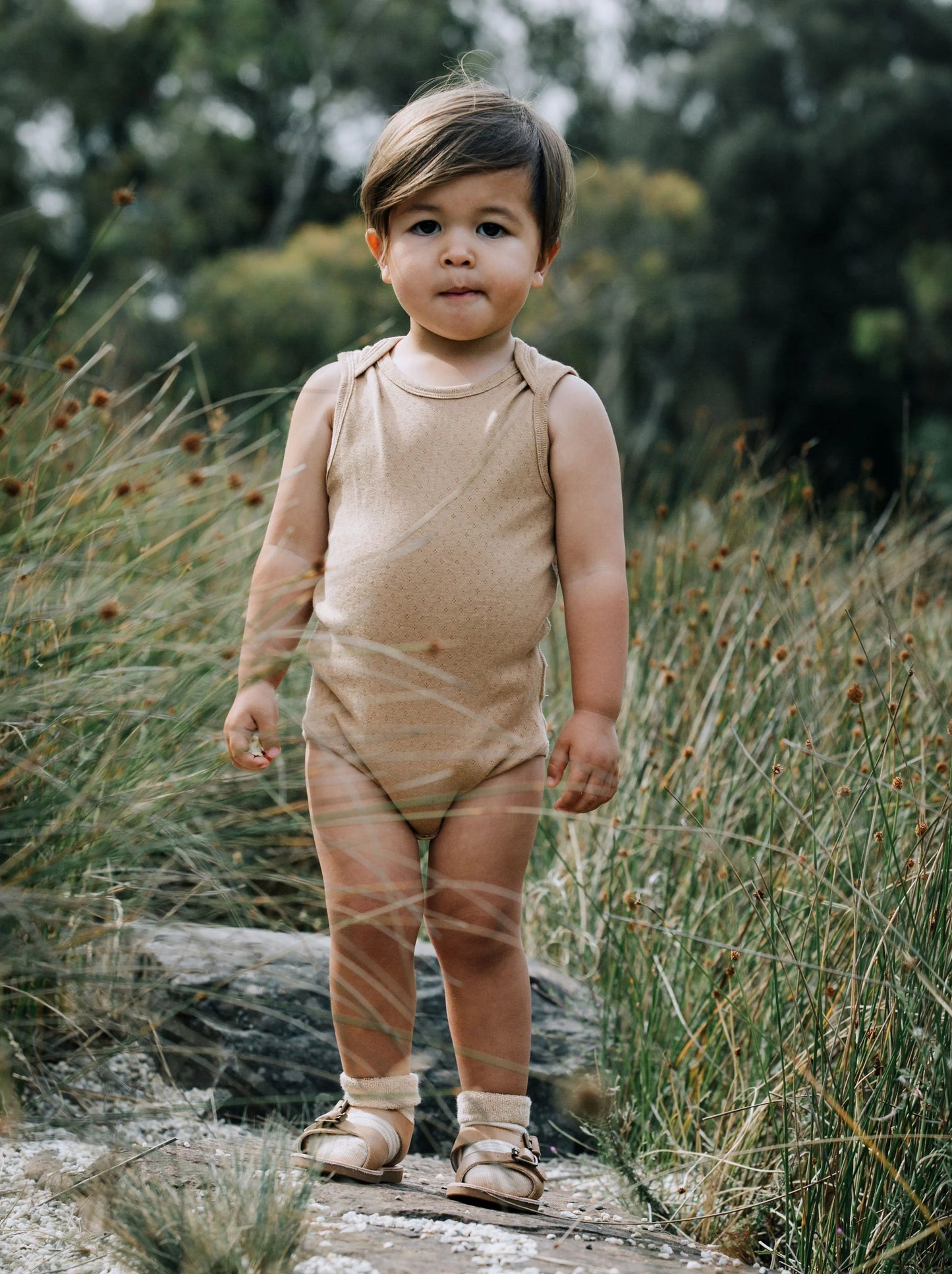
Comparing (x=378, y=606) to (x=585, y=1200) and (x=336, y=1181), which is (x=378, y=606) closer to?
(x=336, y=1181)

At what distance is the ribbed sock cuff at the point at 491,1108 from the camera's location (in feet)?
6.57

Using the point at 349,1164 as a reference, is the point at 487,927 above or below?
above

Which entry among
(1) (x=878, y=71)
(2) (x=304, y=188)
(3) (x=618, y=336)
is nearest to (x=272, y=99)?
(2) (x=304, y=188)

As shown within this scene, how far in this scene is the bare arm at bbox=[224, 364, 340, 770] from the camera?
80.7 inches

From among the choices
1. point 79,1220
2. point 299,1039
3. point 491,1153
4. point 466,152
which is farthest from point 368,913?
point 466,152

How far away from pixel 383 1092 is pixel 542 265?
1333mm

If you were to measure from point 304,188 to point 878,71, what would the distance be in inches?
405

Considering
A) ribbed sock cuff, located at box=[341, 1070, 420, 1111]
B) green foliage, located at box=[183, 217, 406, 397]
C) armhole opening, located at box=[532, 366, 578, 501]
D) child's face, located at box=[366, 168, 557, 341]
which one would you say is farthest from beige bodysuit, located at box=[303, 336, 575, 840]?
green foliage, located at box=[183, 217, 406, 397]

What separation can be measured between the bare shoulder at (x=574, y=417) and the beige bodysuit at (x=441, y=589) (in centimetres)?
2

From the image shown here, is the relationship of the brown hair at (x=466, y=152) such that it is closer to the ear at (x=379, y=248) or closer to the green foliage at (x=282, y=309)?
the ear at (x=379, y=248)

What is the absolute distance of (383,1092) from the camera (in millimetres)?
2000

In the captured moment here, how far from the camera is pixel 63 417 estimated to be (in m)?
2.24

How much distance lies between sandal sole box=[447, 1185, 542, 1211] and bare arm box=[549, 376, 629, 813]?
0.55 meters

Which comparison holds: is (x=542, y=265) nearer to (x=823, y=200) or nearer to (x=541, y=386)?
(x=541, y=386)
